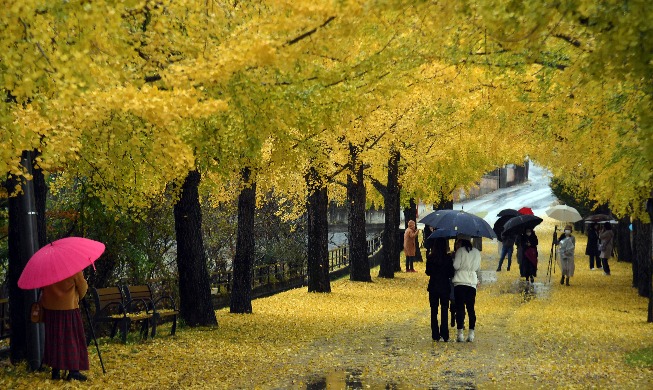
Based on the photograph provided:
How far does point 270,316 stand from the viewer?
20922 mm

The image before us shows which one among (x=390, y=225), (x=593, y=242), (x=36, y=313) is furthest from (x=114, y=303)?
(x=593, y=242)

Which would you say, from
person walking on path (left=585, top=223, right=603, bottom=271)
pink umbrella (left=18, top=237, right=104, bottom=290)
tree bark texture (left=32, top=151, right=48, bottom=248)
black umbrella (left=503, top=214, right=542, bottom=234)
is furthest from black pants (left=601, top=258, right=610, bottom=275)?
pink umbrella (left=18, top=237, right=104, bottom=290)

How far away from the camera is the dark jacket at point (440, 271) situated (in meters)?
15.2

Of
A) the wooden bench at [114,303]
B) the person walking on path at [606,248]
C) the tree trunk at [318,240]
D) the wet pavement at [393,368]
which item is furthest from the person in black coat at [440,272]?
the person walking on path at [606,248]

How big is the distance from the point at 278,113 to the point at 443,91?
5.86m

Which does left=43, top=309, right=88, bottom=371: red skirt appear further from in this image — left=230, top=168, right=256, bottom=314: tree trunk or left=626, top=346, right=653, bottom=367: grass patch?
left=230, top=168, right=256, bottom=314: tree trunk

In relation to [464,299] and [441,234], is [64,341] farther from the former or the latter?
[464,299]

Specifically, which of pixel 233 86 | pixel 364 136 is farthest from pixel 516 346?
pixel 364 136

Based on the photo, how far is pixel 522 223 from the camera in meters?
30.4

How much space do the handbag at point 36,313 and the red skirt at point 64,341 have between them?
0.19ft

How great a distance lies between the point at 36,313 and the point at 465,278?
6802 millimetres

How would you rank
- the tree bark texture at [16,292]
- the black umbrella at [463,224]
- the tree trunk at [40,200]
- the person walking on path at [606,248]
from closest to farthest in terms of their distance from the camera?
the tree bark texture at [16,292] < the tree trunk at [40,200] < the black umbrella at [463,224] < the person walking on path at [606,248]

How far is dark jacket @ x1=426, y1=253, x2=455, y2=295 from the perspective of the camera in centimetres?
1517

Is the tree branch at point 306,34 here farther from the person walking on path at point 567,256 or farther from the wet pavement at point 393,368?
the person walking on path at point 567,256
